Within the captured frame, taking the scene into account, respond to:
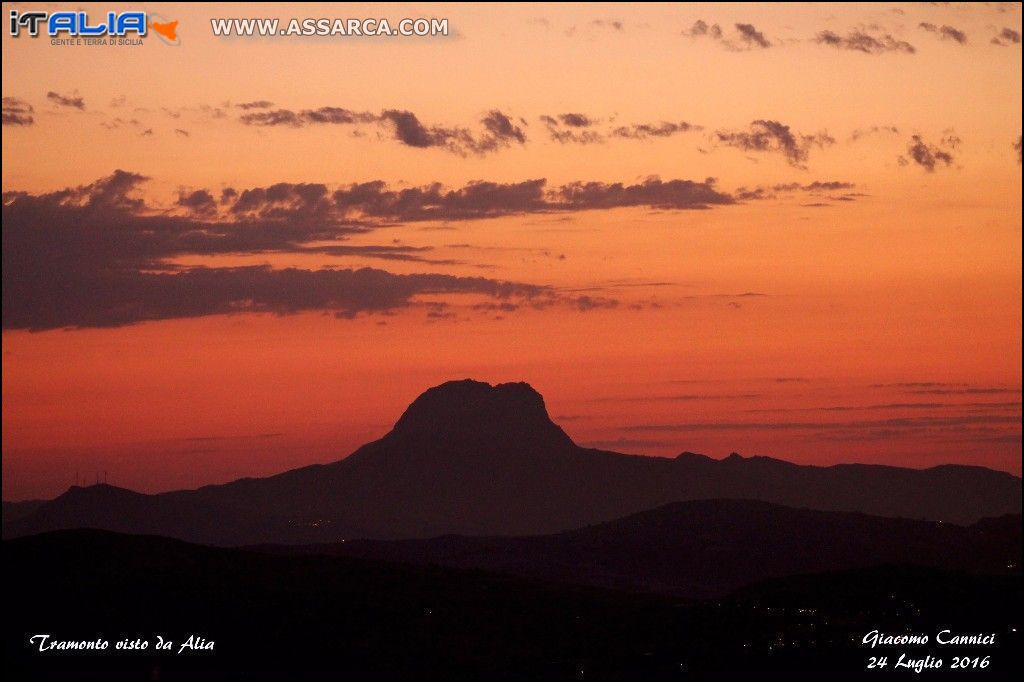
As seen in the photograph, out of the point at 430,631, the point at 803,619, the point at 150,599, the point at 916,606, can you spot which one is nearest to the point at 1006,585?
the point at 916,606

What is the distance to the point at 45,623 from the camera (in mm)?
100375

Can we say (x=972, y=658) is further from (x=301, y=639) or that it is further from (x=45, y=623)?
(x=45, y=623)

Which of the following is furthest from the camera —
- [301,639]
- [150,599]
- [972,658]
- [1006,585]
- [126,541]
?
[126,541]

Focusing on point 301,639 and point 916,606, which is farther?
point 916,606

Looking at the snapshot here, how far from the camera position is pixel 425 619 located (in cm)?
10694

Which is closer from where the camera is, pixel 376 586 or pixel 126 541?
pixel 376 586

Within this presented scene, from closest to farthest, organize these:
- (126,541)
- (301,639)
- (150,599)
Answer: (301,639), (150,599), (126,541)

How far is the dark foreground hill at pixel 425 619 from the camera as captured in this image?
93000 millimetres

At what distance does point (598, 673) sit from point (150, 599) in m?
35.7

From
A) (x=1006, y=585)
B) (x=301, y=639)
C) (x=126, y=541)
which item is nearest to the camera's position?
(x=301, y=639)

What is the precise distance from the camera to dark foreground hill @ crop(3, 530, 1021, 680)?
305ft

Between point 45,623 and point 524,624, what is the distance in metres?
34.8

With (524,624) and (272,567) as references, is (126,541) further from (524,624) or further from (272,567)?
(524,624)

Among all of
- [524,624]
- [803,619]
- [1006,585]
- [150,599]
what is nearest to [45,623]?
[150,599]
